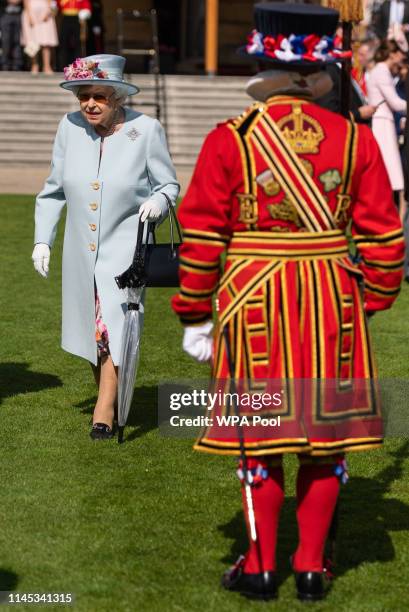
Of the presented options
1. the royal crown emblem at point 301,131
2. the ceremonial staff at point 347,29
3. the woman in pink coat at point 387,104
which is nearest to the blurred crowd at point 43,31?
the woman in pink coat at point 387,104

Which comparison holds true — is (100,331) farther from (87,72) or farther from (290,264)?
(290,264)

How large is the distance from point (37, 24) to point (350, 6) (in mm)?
19341

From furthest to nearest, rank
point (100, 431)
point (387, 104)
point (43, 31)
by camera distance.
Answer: point (43, 31) < point (387, 104) < point (100, 431)

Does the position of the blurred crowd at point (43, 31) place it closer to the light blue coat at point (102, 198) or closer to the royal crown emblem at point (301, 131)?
the light blue coat at point (102, 198)

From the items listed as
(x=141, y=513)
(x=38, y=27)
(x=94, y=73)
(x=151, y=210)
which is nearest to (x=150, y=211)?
(x=151, y=210)

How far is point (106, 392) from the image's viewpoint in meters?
6.96

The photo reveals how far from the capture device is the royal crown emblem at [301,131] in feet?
14.6

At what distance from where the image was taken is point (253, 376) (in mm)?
4516

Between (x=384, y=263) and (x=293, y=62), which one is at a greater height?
(x=293, y=62)

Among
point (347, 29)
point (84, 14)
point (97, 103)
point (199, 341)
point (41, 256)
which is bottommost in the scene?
point (84, 14)

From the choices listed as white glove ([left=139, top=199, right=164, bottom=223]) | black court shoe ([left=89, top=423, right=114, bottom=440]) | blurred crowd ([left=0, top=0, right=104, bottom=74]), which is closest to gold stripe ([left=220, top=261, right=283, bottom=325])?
white glove ([left=139, top=199, right=164, bottom=223])

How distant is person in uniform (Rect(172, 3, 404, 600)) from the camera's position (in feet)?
14.5

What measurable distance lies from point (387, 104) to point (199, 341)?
921 centimetres

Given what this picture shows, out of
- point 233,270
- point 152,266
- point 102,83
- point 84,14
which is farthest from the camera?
point 84,14
